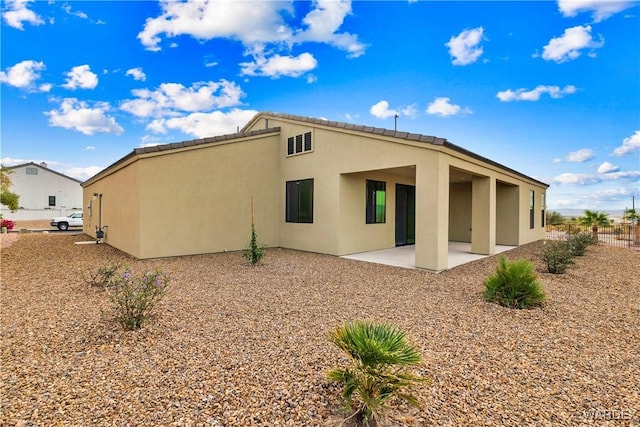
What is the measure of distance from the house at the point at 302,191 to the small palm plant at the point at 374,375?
6032 mm

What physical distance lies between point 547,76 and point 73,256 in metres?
18.7

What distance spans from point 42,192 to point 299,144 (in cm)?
3758

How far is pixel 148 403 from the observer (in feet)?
8.49

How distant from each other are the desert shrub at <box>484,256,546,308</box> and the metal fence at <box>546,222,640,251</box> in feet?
43.6

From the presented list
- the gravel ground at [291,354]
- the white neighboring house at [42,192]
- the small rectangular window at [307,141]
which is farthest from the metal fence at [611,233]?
the white neighboring house at [42,192]

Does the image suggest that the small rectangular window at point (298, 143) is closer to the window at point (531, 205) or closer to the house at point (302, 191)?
the house at point (302, 191)

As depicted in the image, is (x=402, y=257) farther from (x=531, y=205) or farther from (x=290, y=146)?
(x=531, y=205)

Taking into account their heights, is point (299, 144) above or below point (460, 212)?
above

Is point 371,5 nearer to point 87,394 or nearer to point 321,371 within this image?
point 321,371

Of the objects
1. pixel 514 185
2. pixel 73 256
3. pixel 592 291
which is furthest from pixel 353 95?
pixel 73 256

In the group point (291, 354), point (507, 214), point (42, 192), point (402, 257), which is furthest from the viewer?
point (42, 192)

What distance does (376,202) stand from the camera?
1188 cm

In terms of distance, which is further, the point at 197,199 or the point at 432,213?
the point at 197,199

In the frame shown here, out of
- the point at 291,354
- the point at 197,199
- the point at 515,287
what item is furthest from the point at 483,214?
the point at 197,199
